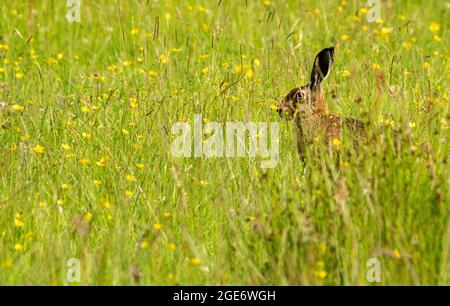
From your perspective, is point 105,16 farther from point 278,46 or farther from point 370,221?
point 370,221

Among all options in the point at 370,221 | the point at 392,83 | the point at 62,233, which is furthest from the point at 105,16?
the point at 370,221

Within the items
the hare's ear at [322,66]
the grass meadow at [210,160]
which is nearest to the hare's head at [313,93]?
the hare's ear at [322,66]

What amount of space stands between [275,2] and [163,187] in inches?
136

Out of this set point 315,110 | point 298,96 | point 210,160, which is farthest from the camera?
point 315,110

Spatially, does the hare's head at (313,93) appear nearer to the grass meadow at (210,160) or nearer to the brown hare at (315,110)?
the brown hare at (315,110)

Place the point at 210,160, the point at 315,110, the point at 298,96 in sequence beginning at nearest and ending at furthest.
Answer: the point at 210,160, the point at 298,96, the point at 315,110

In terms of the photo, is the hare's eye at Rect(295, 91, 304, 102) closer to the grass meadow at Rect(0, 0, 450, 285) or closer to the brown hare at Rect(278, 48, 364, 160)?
the brown hare at Rect(278, 48, 364, 160)

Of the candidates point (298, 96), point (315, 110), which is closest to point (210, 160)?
point (298, 96)

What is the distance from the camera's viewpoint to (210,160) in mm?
5336

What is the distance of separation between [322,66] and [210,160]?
41.0 inches

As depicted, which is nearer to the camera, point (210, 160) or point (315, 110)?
point (210, 160)

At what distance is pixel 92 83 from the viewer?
663 centimetres

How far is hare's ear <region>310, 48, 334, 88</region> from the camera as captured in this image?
5812 millimetres

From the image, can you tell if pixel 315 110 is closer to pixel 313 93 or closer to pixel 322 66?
pixel 313 93
